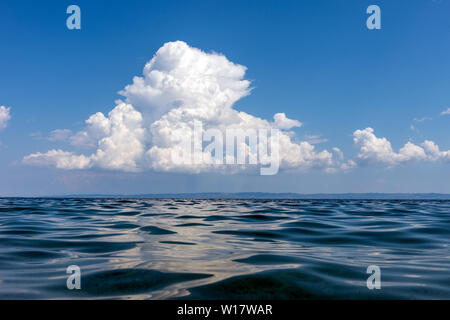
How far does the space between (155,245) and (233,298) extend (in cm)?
617

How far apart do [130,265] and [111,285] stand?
1680 mm

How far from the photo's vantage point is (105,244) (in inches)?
447

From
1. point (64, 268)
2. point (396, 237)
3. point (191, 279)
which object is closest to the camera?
point (191, 279)

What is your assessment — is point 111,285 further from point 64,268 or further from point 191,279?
point 64,268
